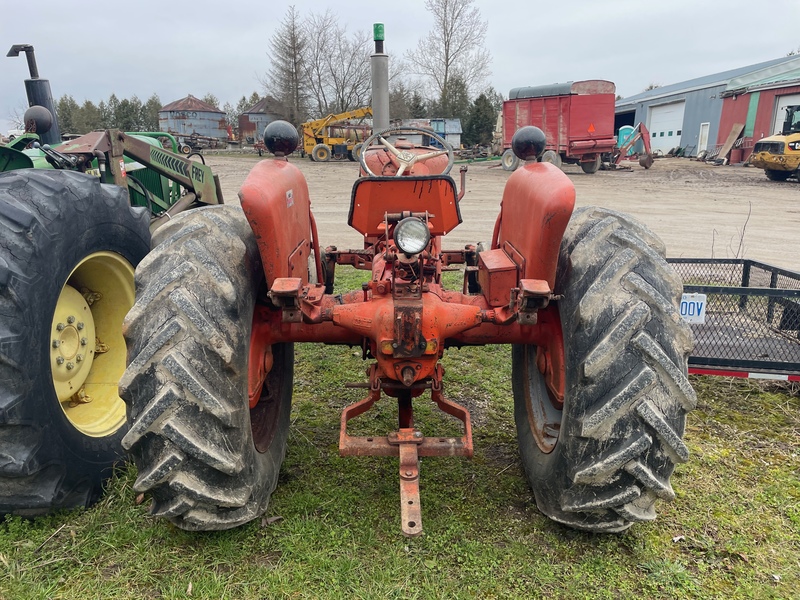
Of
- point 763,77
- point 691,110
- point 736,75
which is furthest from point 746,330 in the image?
point 736,75

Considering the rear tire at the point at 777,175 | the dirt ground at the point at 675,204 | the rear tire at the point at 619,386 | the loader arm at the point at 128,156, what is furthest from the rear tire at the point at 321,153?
the rear tire at the point at 619,386

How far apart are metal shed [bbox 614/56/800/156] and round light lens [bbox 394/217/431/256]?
3125cm

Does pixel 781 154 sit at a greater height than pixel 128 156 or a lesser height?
lesser

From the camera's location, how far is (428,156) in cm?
371

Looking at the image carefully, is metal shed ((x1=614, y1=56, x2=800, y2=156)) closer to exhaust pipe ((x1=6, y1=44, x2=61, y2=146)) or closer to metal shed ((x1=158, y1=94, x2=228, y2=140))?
exhaust pipe ((x1=6, y1=44, x2=61, y2=146))

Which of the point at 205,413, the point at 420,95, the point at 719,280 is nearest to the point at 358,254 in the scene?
the point at 205,413

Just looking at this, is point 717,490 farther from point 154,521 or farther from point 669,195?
point 669,195

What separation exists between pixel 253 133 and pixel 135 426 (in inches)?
2013

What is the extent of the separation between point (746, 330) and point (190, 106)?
60214mm

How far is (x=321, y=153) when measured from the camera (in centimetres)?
2683

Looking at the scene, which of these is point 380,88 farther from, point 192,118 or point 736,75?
point 192,118

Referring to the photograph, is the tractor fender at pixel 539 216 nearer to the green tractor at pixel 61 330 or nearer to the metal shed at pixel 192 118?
the green tractor at pixel 61 330

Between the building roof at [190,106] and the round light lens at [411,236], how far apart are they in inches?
2354

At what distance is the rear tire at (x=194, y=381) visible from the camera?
2.01 meters
